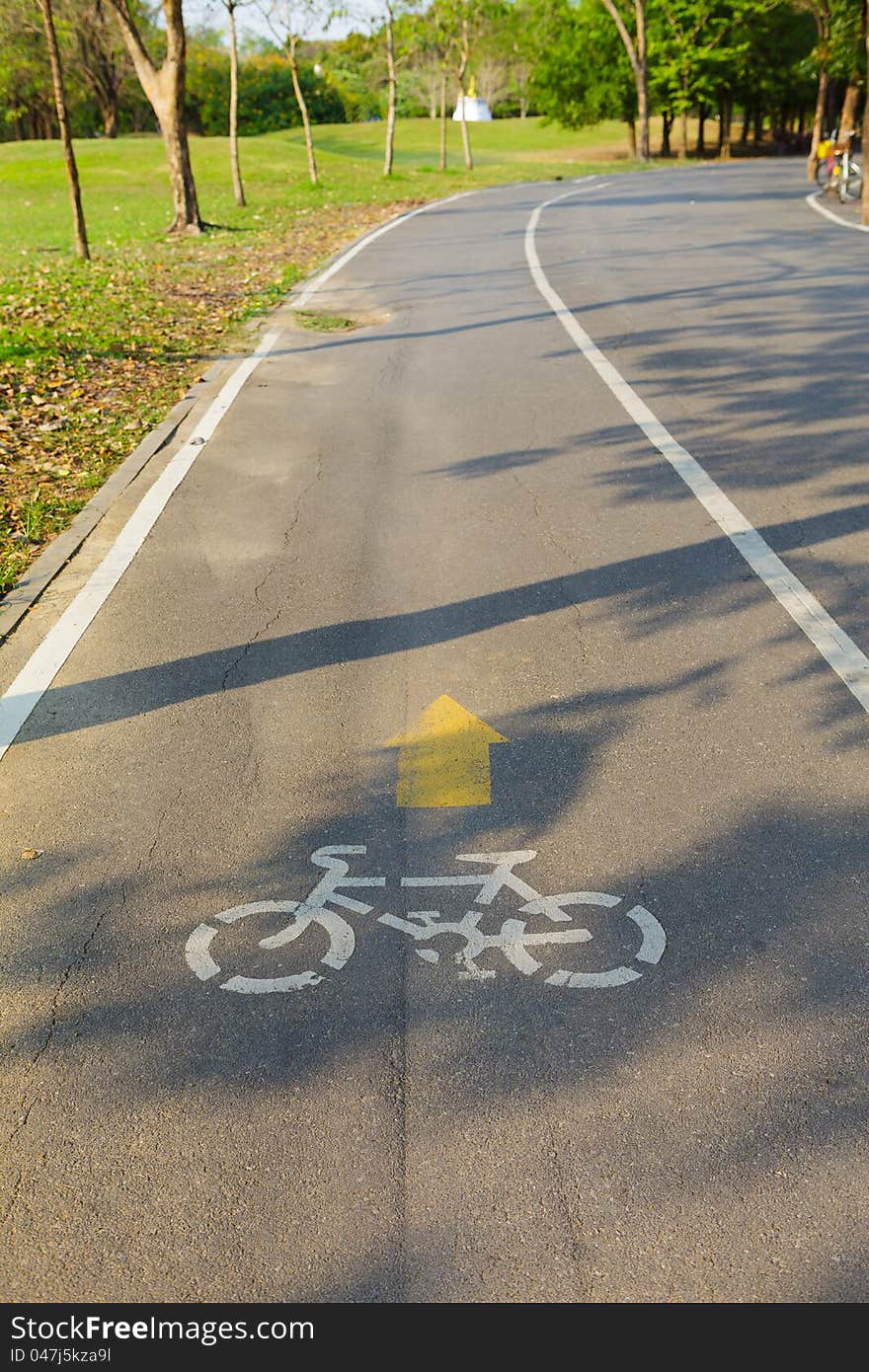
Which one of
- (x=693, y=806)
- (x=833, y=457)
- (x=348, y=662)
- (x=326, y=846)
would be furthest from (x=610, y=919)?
(x=833, y=457)

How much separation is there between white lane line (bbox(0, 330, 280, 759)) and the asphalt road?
3.7 inches

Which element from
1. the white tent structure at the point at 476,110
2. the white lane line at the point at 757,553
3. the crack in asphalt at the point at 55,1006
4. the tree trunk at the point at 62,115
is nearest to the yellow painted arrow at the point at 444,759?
the crack in asphalt at the point at 55,1006

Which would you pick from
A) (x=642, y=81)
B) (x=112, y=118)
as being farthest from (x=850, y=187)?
(x=112, y=118)

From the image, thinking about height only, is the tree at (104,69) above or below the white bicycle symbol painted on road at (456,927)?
above

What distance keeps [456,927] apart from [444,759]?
44.1 inches

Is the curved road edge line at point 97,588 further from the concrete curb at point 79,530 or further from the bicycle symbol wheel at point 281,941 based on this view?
the bicycle symbol wheel at point 281,941

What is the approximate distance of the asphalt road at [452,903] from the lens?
288cm

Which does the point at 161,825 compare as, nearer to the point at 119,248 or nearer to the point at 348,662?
the point at 348,662

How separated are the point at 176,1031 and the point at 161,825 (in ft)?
3.86

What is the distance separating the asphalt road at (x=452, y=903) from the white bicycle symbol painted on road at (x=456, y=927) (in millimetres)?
20

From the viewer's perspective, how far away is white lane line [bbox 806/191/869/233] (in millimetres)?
22950
